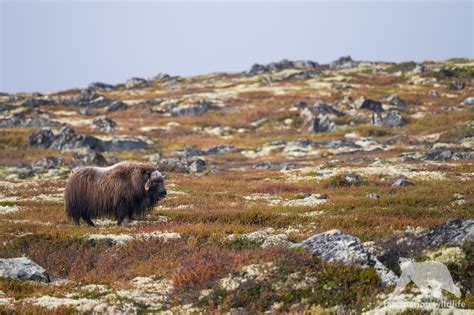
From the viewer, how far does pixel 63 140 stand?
56.4 m

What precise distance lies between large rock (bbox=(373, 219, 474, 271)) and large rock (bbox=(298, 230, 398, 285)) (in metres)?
0.58

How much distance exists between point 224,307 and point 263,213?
1096 centimetres

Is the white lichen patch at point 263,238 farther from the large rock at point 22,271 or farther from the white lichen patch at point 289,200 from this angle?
the white lichen patch at point 289,200

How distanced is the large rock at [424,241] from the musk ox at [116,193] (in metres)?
10.9

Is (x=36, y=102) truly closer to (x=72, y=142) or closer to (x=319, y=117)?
(x=72, y=142)

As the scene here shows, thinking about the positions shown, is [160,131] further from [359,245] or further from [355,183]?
[359,245]

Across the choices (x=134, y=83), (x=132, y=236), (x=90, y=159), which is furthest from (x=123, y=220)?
(x=134, y=83)

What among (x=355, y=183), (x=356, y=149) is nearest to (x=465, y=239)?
(x=355, y=183)

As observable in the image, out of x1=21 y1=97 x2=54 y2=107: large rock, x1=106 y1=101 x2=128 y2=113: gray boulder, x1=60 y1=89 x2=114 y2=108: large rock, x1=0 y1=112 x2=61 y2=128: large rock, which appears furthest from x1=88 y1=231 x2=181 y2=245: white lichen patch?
x1=60 y1=89 x2=114 y2=108: large rock

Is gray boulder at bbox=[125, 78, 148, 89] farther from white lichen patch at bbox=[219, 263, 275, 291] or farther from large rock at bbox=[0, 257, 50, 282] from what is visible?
white lichen patch at bbox=[219, 263, 275, 291]

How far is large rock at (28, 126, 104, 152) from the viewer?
55906 millimetres

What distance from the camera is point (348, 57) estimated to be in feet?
460

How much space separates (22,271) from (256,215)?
10.3 metres

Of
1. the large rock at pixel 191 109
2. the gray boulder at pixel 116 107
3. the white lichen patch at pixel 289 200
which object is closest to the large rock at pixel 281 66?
the gray boulder at pixel 116 107
